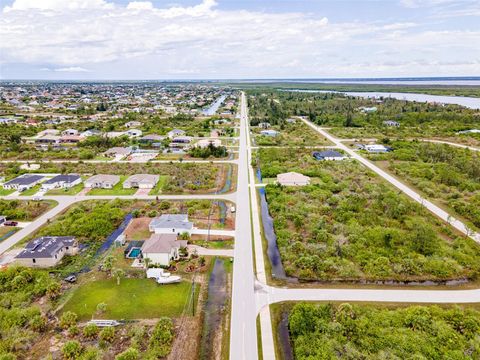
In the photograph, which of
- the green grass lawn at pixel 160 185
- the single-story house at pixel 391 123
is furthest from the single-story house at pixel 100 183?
the single-story house at pixel 391 123

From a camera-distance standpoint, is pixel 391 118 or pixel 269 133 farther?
pixel 391 118

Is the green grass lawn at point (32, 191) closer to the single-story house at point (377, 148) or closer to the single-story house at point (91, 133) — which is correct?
the single-story house at point (91, 133)

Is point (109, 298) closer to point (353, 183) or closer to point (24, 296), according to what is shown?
point (24, 296)

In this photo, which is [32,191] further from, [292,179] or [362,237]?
[362,237]

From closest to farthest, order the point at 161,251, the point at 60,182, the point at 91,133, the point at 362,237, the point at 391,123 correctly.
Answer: the point at 161,251
the point at 362,237
the point at 60,182
the point at 91,133
the point at 391,123

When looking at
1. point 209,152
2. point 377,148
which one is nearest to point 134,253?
point 209,152

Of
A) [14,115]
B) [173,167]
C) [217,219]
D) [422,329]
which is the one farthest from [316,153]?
[14,115]
